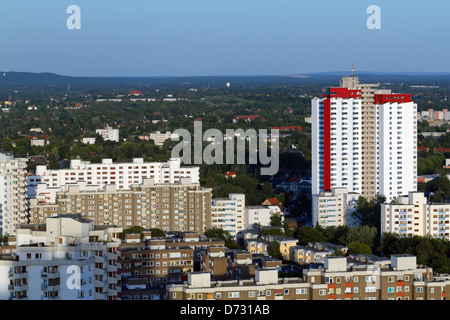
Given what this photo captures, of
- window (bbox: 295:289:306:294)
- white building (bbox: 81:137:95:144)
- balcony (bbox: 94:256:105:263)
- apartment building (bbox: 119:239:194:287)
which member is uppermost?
white building (bbox: 81:137:95:144)

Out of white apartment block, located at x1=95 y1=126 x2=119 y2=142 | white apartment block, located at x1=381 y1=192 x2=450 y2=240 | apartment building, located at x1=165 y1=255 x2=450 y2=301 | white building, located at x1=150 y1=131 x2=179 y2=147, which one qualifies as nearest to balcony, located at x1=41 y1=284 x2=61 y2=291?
apartment building, located at x1=165 y1=255 x2=450 y2=301

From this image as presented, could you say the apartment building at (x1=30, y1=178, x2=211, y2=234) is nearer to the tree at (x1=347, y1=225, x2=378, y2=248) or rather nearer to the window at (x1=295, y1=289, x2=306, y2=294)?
the tree at (x1=347, y1=225, x2=378, y2=248)

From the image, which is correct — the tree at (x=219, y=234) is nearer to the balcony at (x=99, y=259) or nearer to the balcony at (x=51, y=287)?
the balcony at (x=99, y=259)
